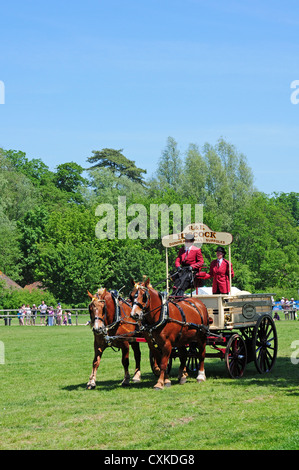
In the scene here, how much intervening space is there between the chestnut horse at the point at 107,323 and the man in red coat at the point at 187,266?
1.36 metres

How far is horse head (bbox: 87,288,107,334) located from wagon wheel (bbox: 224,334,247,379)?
2972mm

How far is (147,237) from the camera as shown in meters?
68.0

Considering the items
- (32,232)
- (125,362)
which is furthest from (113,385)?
(32,232)

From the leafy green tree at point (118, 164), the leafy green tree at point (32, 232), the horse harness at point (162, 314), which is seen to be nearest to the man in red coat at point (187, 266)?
the horse harness at point (162, 314)

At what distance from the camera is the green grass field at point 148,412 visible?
880 centimetres

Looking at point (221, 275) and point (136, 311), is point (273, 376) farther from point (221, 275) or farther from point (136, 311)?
point (136, 311)

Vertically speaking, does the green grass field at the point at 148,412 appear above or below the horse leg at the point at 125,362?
below

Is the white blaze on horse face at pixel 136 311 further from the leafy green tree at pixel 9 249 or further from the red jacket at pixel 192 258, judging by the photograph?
the leafy green tree at pixel 9 249

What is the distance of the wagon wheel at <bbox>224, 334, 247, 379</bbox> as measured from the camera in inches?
587

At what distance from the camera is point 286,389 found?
13031mm

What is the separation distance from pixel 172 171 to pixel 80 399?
6346cm

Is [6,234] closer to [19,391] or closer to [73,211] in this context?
[73,211]

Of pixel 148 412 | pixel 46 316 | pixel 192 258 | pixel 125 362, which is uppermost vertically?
pixel 192 258

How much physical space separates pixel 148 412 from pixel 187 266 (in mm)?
4907
